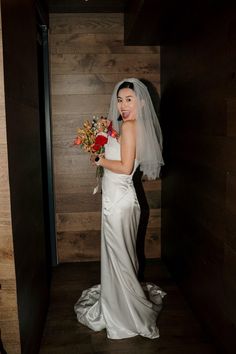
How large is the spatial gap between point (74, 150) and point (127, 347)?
6.41ft

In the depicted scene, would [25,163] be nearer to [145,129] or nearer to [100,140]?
[100,140]

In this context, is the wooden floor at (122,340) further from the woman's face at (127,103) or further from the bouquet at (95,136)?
the woman's face at (127,103)

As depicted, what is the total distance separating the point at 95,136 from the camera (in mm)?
2461

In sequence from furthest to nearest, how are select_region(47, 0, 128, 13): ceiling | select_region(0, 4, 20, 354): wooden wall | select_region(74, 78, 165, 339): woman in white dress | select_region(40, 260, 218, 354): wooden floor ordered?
select_region(47, 0, 128, 13): ceiling → select_region(74, 78, 165, 339): woman in white dress → select_region(40, 260, 218, 354): wooden floor → select_region(0, 4, 20, 354): wooden wall

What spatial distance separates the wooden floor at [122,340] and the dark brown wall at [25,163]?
0.15 meters

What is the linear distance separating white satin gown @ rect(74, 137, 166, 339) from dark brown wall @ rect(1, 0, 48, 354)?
46cm

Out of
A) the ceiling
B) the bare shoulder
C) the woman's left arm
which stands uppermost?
the ceiling

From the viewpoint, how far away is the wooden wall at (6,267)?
1.59 m

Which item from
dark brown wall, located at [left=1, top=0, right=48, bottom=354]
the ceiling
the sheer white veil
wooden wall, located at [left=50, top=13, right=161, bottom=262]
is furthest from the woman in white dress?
the ceiling

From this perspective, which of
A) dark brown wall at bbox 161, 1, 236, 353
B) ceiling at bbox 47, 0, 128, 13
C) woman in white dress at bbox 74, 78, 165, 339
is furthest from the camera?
ceiling at bbox 47, 0, 128, 13

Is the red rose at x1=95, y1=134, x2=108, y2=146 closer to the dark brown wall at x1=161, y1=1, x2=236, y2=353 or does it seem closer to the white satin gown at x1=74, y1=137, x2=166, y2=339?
the white satin gown at x1=74, y1=137, x2=166, y2=339

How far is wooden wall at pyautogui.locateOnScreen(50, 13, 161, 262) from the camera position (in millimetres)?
3432

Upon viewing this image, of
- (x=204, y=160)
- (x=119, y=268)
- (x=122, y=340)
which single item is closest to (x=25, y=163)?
(x=119, y=268)

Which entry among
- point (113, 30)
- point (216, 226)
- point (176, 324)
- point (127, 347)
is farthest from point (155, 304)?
point (113, 30)
